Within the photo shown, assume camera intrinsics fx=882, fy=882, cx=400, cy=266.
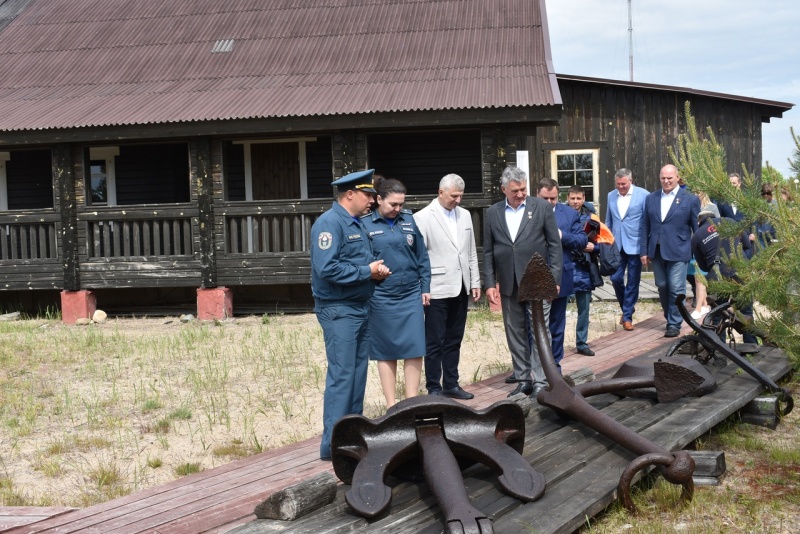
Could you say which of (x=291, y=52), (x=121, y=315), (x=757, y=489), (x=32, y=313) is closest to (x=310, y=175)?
(x=291, y=52)

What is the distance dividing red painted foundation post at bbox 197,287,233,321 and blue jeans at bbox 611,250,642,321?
5657 millimetres

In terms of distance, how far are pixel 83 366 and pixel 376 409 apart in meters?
3.69

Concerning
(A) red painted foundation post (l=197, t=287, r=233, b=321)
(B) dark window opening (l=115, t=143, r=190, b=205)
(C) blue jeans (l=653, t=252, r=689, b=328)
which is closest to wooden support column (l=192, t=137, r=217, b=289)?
(A) red painted foundation post (l=197, t=287, r=233, b=321)

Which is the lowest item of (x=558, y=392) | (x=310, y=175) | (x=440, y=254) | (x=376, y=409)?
(x=376, y=409)

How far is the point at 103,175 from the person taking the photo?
15805 millimetres

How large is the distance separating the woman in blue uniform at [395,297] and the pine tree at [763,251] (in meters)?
1.88

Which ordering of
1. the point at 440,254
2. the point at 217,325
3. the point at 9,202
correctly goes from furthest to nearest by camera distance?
the point at 9,202, the point at 217,325, the point at 440,254

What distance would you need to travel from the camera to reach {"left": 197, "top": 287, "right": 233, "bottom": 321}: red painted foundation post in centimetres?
1260

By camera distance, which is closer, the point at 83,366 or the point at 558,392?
the point at 558,392

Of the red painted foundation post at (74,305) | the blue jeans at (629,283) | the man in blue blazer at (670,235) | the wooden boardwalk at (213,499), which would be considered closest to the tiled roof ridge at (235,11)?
the red painted foundation post at (74,305)

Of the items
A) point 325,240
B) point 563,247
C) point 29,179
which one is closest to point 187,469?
point 325,240

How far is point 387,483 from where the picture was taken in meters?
3.75

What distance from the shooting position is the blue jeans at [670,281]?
876 centimetres

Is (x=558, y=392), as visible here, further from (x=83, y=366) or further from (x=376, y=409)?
(x=83, y=366)
